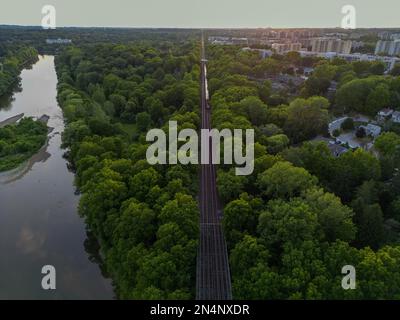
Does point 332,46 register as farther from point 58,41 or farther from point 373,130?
point 58,41

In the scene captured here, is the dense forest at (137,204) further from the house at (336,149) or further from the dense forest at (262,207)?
the house at (336,149)

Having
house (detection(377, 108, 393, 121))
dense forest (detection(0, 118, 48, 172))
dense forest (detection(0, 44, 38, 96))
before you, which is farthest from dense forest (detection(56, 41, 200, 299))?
dense forest (detection(0, 44, 38, 96))

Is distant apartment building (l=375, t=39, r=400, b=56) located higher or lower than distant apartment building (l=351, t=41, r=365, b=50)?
lower

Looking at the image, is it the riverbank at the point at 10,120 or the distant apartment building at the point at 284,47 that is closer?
the riverbank at the point at 10,120

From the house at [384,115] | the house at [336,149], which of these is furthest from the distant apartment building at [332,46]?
the house at [336,149]

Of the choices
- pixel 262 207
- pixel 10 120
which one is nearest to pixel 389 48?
pixel 262 207

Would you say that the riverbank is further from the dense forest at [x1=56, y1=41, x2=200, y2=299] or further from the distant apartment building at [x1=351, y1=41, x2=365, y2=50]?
the distant apartment building at [x1=351, y1=41, x2=365, y2=50]
